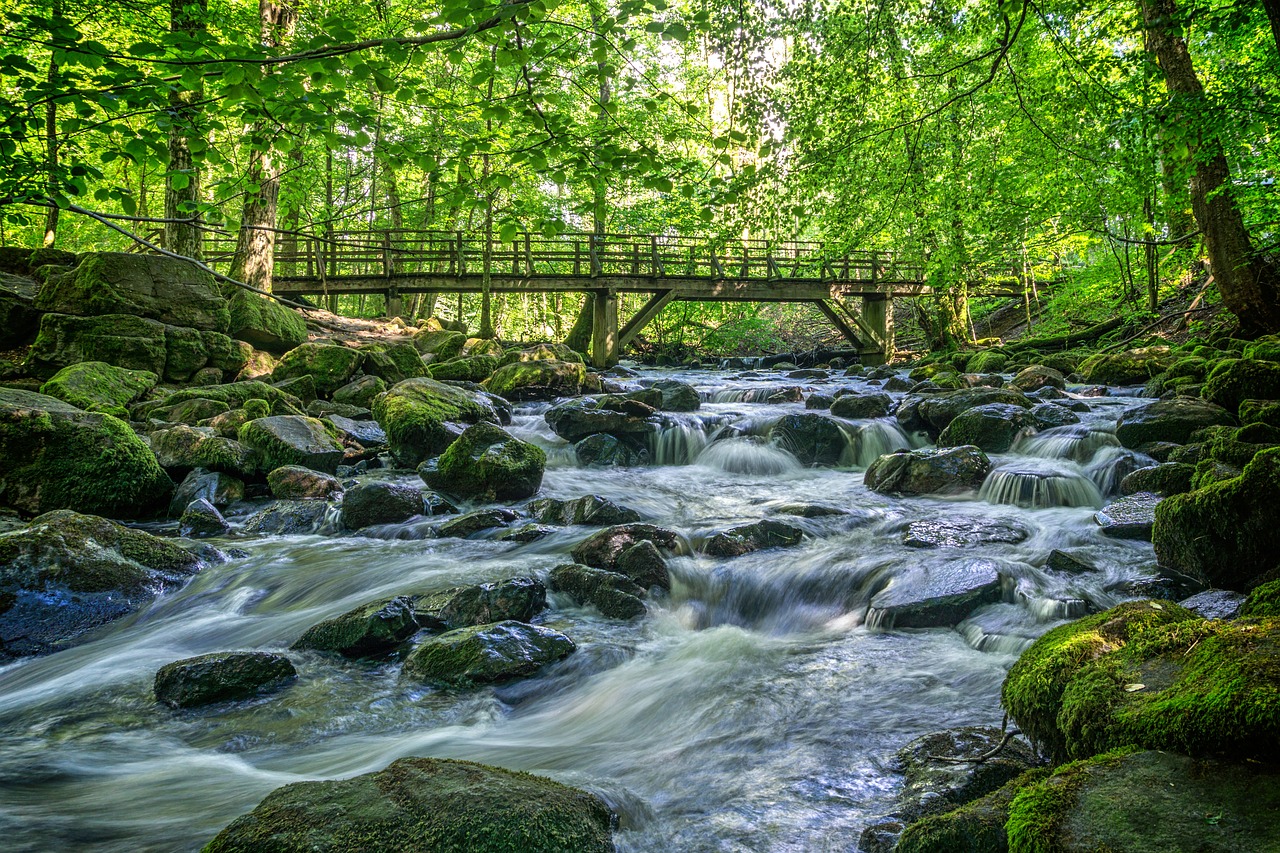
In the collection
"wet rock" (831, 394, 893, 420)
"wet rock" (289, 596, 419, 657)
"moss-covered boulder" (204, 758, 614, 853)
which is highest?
"wet rock" (831, 394, 893, 420)

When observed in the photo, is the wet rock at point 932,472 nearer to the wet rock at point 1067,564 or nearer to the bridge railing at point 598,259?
the wet rock at point 1067,564

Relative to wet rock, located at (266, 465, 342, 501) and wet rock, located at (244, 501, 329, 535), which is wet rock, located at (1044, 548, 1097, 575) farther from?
wet rock, located at (266, 465, 342, 501)

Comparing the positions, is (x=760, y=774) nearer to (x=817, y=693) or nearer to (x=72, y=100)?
(x=817, y=693)

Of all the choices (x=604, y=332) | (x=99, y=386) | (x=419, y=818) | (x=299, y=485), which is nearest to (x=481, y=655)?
(x=419, y=818)

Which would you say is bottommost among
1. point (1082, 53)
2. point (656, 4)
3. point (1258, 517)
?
point (1258, 517)

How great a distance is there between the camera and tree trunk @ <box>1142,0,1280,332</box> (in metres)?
8.00

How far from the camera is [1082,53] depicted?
6.34 meters

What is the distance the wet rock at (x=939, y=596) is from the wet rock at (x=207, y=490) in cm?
642

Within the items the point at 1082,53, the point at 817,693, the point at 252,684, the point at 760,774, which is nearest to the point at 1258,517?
the point at 817,693

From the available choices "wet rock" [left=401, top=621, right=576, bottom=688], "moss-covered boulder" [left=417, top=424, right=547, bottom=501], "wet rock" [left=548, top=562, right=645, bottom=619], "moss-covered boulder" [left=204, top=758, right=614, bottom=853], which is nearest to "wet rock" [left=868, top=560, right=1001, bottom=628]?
"wet rock" [left=548, top=562, right=645, bottom=619]

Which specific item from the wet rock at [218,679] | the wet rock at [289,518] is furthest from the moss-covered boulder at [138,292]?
the wet rock at [218,679]

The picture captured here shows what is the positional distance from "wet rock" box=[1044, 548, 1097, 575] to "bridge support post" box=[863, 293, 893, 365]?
54.7ft

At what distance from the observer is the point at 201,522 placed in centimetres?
684

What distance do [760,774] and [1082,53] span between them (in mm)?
6718
